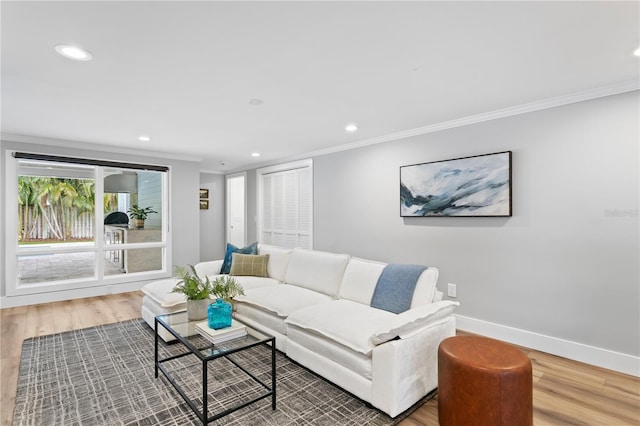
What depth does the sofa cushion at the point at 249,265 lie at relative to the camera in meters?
4.20

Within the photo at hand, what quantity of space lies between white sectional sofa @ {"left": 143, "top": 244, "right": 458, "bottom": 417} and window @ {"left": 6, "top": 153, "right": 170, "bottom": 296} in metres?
2.16

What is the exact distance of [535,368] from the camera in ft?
8.89

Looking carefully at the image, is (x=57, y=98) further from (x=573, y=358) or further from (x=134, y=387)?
(x=573, y=358)

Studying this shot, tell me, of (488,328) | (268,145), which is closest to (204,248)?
(268,145)

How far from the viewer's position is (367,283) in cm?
304

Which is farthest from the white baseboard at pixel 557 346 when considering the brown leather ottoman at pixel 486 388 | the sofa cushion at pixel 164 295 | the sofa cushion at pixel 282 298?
the sofa cushion at pixel 164 295

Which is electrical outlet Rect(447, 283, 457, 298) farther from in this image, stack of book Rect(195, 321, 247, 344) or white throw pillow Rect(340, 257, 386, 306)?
stack of book Rect(195, 321, 247, 344)

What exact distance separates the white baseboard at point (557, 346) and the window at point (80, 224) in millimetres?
5025

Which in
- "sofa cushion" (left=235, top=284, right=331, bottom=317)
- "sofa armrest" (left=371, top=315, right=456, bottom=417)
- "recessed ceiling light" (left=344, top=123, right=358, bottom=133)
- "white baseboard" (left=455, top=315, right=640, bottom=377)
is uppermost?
"recessed ceiling light" (left=344, top=123, right=358, bottom=133)

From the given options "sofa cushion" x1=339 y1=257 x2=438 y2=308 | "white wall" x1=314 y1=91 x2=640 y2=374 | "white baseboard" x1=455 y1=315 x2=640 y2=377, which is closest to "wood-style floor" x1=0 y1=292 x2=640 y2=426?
"white baseboard" x1=455 y1=315 x2=640 y2=377

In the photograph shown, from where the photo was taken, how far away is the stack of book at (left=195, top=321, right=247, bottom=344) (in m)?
2.21

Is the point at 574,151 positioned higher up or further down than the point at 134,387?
higher up

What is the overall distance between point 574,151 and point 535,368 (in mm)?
1908

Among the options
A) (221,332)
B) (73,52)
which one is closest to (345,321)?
(221,332)
